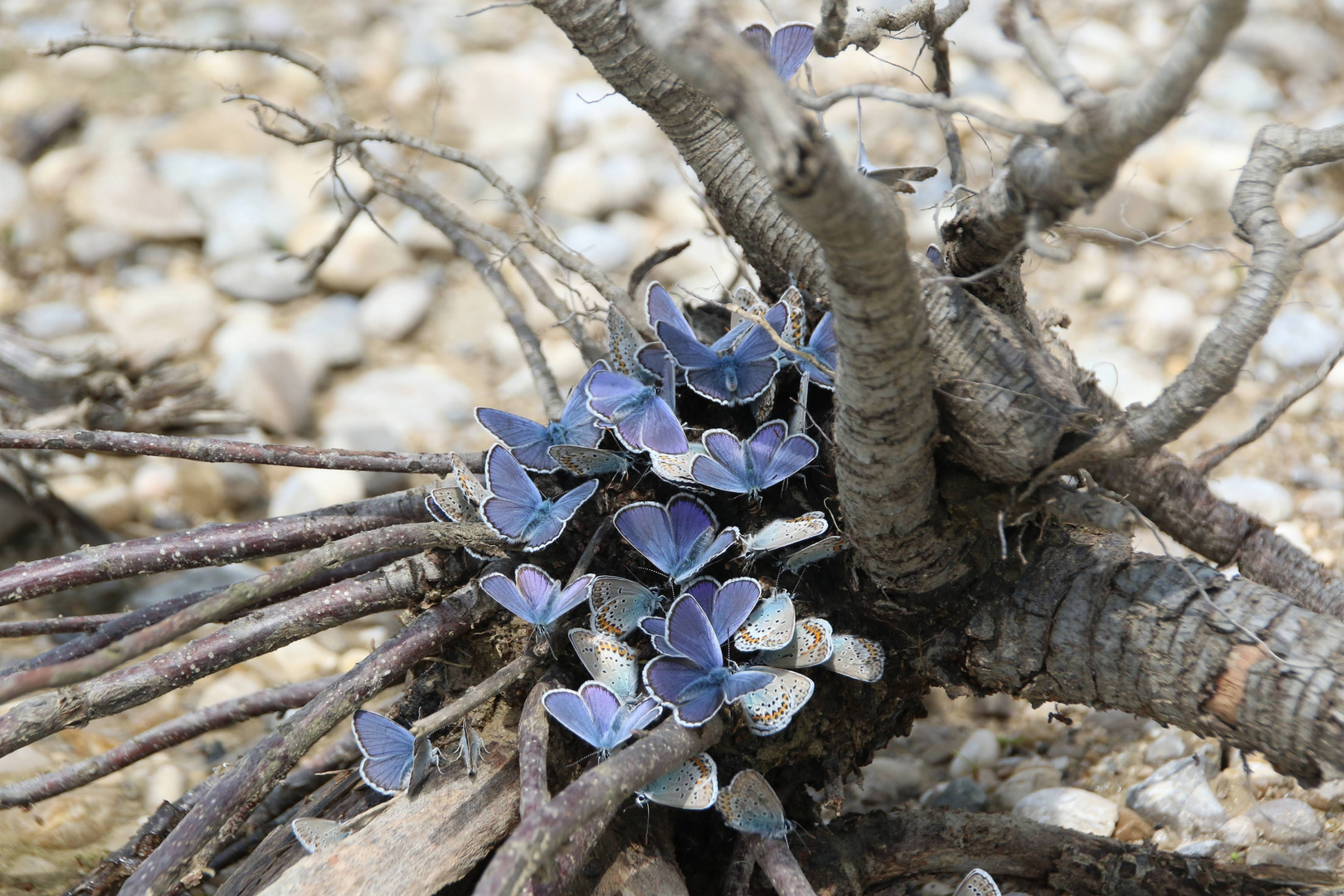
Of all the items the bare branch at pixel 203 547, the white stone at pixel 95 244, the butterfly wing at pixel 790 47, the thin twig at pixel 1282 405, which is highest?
the white stone at pixel 95 244

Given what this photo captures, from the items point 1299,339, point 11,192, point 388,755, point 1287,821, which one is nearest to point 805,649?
point 388,755

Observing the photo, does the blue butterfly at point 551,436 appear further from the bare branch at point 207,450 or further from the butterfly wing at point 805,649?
the butterfly wing at point 805,649

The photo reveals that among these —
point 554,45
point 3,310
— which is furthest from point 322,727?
point 554,45

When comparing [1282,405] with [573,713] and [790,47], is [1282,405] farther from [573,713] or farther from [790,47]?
[573,713]

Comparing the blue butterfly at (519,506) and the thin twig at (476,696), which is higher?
the blue butterfly at (519,506)

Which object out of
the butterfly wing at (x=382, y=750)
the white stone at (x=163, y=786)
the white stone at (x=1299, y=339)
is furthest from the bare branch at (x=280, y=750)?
the white stone at (x=1299, y=339)

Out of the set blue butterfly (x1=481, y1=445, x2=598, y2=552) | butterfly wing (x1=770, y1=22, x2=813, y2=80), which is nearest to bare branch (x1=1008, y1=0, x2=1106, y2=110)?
butterfly wing (x1=770, y1=22, x2=813, y2=80)
